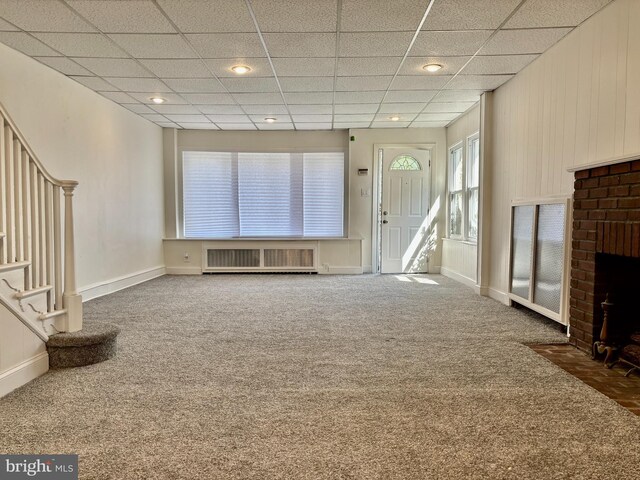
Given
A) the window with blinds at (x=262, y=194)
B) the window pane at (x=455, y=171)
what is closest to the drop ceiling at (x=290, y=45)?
the window pane at (x=455, y=171)

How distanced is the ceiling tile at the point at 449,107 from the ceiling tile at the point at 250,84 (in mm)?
2195

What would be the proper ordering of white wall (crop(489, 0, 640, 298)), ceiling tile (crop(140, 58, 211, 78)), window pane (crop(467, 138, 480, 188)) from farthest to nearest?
1. window pane (crop(467, 138, 480, 188))
2. ceiling tile (crop(140, 58, 211, 78))
3. white wall (crop(489, 0, 640, 298))

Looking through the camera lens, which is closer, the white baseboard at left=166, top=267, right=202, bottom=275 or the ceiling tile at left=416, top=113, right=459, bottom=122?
the ceiling tile at left=416, top=113, right=459, bottom=122

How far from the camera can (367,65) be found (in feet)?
12.9

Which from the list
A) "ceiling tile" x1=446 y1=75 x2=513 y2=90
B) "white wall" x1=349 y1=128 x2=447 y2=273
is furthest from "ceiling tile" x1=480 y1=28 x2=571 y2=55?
"white wall" x1=349 y1=128 x2=447 y2=273

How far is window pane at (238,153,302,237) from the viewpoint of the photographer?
7.02m

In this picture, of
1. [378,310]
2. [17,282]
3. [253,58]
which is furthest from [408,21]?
[17,282]

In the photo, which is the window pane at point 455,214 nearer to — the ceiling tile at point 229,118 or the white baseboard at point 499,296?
the white baseboard at point 499,296

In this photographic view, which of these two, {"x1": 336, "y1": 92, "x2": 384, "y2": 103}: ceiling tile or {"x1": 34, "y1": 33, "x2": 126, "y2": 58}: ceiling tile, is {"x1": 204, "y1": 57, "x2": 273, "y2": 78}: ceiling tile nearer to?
{"x1": 34, "y1": 33, "x2": 126, "y2": 58}: ceiling tile

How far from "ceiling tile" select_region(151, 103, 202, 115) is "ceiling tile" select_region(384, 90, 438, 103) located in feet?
8.76

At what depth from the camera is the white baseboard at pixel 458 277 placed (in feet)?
18.2

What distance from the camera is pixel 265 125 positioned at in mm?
6625

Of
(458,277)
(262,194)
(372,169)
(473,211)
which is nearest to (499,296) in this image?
(458,277)

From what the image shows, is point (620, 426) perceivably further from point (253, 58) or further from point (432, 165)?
point (432, 165)
